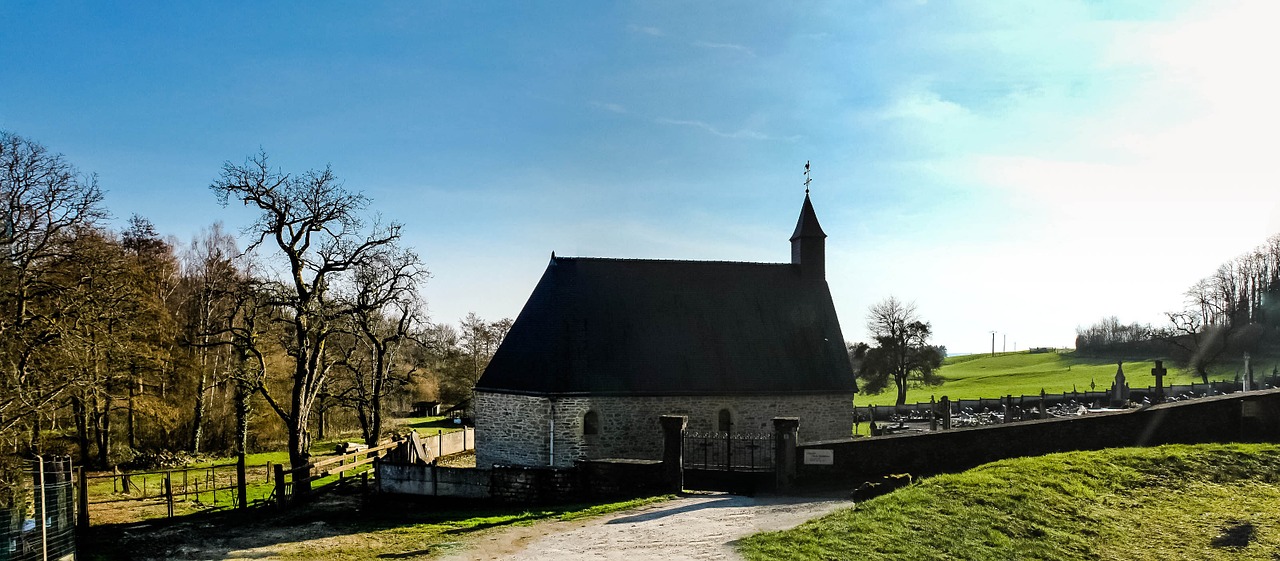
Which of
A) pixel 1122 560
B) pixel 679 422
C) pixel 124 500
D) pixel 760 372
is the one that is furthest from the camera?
pixel 760 372

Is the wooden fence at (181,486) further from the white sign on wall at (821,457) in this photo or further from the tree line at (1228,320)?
the tree line at (1228,320)

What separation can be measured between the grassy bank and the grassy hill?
130 ft

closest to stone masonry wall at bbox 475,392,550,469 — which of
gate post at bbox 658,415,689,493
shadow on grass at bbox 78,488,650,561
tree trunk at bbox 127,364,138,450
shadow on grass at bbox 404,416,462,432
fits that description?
shadow on grass at bbox 78,488,650,561

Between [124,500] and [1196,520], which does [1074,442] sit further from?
[124,500]

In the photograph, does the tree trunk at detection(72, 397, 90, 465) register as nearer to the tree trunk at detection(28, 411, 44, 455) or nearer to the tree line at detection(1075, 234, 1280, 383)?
the tree trunk at detection(28, 411, 44, 455)

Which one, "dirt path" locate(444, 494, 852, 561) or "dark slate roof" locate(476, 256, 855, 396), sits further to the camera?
"dark slate roof" locate(476, 256, 855, 396)

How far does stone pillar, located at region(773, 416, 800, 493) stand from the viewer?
57.3ft

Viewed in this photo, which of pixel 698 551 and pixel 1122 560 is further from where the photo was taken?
pixel 698 551

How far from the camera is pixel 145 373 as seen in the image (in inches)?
1235

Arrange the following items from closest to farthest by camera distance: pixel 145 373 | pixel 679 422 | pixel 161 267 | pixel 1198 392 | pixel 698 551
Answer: pixel 698 551, pixel 679 422, pixel 145 373, pixel 161 267, pixel 1198 392

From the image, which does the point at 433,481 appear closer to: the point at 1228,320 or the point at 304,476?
the point at 304,476

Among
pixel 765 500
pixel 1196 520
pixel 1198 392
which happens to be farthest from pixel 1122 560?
pixel 1198 392

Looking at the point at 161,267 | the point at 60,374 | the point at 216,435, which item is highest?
the point at 161,267

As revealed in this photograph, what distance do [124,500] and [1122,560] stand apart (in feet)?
85.4
